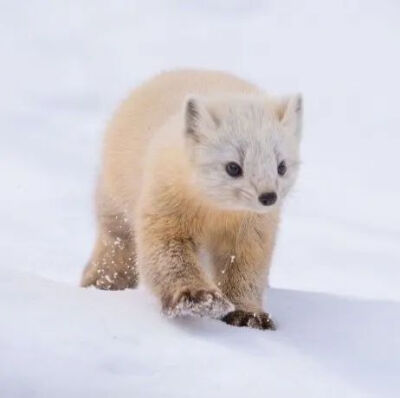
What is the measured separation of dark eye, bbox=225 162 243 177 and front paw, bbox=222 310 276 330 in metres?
0.66

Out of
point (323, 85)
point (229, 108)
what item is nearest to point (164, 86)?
point (229, 108)

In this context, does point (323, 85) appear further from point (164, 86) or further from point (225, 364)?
point (225, 364)

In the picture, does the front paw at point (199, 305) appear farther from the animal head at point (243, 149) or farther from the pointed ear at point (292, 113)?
the pointed ear at point (292, 113)

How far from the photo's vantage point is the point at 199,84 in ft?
22.0

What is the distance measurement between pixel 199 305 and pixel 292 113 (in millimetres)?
1119

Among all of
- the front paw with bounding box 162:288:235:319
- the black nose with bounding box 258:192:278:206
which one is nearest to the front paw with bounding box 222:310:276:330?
the front paw with bounding box 162:288:235:319

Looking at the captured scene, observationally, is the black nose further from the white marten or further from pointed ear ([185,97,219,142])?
pointed ear ([185,97,219,142])

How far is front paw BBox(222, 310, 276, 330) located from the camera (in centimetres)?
548

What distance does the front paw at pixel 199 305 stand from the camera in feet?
16.8

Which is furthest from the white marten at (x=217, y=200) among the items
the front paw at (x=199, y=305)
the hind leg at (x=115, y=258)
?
the hind leg at (x=115, y=258)

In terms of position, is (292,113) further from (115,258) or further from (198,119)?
(115,258)

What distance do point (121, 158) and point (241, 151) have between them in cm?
160

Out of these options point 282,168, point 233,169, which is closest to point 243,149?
point 233,169

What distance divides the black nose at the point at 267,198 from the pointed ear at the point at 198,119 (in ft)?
1.64
